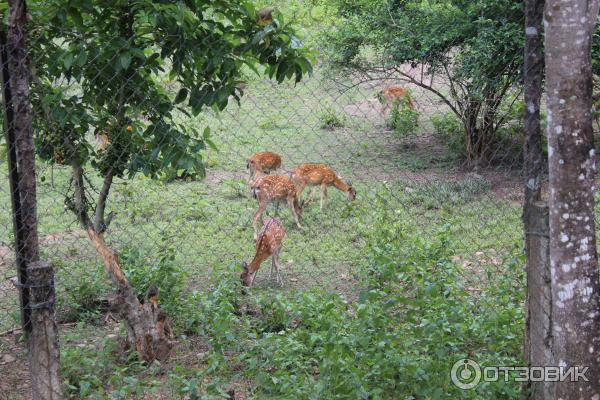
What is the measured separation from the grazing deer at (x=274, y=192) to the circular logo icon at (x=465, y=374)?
196 inches

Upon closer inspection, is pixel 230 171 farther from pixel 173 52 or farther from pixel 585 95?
pixel 585 95

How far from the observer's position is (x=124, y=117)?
15.3ft

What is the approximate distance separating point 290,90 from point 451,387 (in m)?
5.61

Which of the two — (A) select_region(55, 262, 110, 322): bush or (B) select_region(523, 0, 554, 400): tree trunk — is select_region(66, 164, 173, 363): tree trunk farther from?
(B) select_region(523, 0, 554, 400): tree trunk

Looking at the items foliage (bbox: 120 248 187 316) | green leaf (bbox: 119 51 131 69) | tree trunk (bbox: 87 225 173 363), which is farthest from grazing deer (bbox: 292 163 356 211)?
green leaf (bbox: 119 51 131 69)

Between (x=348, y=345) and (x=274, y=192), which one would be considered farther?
(x=274, y=192)

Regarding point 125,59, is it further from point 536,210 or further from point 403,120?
point 403,120

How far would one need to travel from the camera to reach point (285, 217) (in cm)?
934

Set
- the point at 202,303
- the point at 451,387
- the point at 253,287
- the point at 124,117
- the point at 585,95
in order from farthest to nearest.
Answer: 1. the point at 253,287
2. the point at 202,303
3. the point at 124,117
4. the point at 451,387
5. the point at 585,95

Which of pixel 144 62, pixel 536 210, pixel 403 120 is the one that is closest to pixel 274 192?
pixel 403 120

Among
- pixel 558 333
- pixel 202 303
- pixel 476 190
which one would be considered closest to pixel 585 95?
pixel 558 333

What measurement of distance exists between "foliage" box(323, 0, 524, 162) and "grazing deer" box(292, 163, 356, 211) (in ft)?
4.23

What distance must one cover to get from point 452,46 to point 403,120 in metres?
1.60

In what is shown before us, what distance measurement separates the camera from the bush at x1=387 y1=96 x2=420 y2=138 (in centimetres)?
1052
